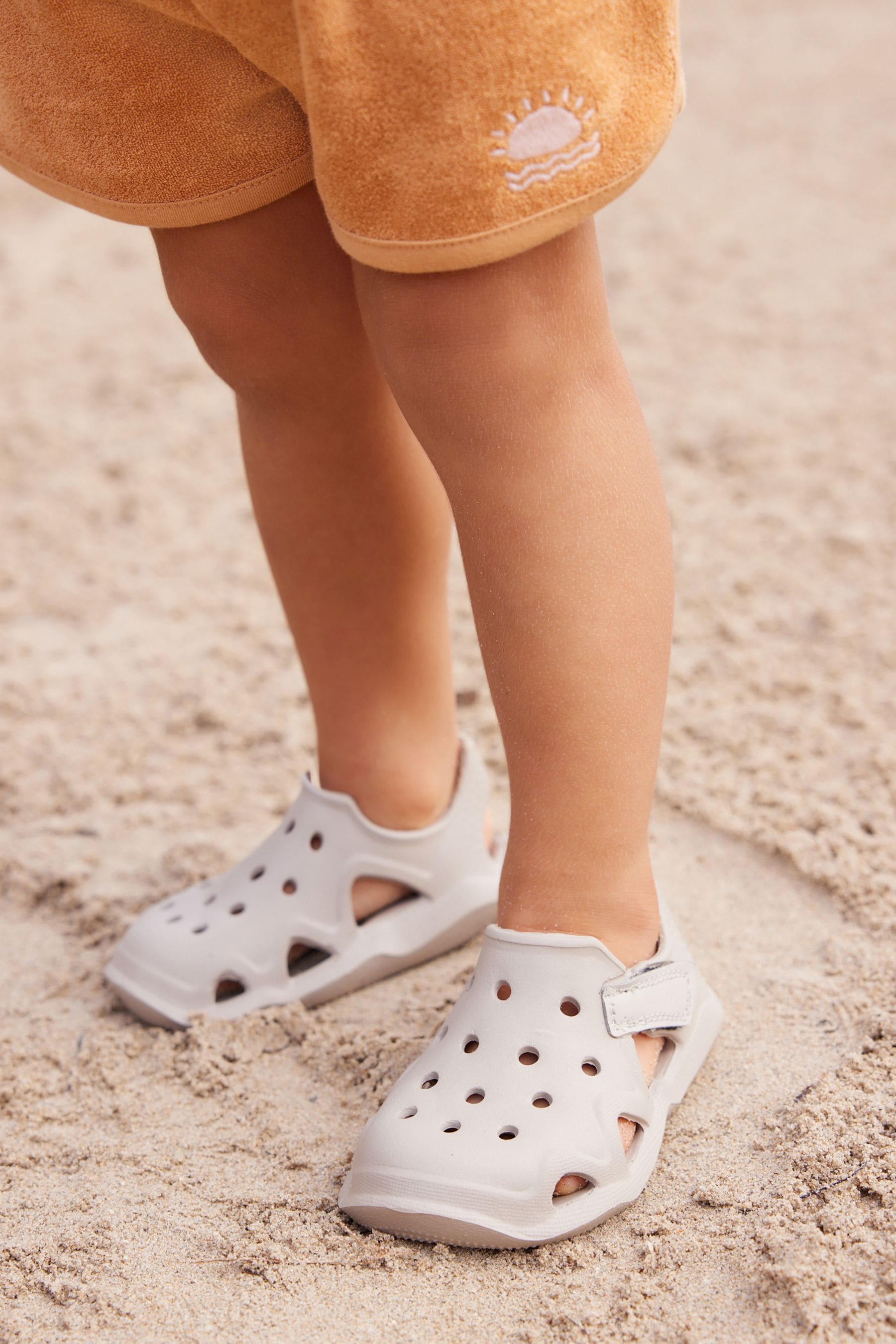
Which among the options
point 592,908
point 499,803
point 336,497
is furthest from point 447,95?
point 499,803

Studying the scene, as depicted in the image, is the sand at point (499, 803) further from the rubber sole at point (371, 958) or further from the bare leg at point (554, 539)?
the bare leg at point (554, 539)

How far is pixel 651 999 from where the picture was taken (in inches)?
31.8

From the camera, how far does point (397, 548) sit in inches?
37.1

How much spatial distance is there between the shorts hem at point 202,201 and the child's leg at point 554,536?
0.10 meters

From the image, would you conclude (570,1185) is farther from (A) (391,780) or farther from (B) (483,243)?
(B) (483,243)

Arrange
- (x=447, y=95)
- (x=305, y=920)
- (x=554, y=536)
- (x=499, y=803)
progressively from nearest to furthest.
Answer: (x=447, y=95)
(x=554, y=536)
(x=305, y=920)
(x=499, y=803)

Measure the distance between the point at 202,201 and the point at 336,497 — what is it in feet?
0.78

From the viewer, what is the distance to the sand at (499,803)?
28.5 inches

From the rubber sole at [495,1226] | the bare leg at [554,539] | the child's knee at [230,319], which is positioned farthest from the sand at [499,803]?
the child's knee at [230,319]

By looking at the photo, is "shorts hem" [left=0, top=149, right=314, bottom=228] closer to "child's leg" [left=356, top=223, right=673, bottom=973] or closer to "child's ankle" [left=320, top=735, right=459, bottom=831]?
"child's leg" [left=356, top=223, right=673, bottom=973]

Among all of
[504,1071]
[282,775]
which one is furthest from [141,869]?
[504,1071]

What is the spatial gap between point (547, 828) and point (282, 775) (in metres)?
0.58

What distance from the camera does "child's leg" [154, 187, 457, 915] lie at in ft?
2.68

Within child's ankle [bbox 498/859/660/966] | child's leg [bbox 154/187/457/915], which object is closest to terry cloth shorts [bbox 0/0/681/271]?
child's leg [bbox 154/187/457/915]
